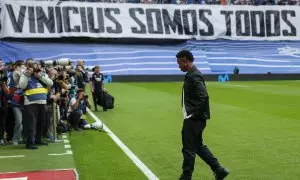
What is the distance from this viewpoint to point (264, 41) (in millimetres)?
52375

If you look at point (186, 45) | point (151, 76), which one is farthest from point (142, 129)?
point (186, 45)

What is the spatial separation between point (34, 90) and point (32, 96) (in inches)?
5.9

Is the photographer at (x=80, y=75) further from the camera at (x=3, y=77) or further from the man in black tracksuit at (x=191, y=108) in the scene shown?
the man in black tracksuit at (x=191, y=108)

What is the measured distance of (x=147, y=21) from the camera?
163ft

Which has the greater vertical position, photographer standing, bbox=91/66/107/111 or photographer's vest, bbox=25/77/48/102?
photographer's vest, bbox=25/77/48/102

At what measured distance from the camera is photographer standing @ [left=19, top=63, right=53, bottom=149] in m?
11.9

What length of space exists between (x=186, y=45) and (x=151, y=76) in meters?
7.70

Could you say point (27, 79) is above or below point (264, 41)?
above

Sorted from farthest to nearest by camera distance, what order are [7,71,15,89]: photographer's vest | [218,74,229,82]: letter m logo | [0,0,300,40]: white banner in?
1. [0,0,300,40]: white banner
2. [218,74,229,82]: letter m logo
3. [7,71,15,89]: photographer's vest

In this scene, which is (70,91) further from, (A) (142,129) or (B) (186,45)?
(B) (186,45)

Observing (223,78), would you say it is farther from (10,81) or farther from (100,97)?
(10,81)

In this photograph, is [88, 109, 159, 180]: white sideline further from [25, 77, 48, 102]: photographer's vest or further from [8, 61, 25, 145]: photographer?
[8, 61, 25, 145]: photographer

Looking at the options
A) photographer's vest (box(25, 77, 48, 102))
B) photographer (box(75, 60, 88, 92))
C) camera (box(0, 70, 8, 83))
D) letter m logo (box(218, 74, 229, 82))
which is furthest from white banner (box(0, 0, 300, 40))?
photographer's vest (box(25, 77, 48, 102))

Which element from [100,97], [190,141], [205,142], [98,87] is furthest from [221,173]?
[100,97]
